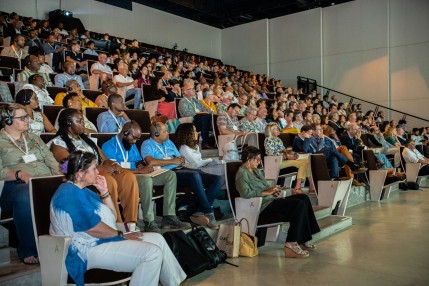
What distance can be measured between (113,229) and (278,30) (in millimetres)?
13353

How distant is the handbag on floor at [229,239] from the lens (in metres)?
3.44

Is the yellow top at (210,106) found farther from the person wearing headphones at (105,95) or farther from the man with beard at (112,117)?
the man with beard at (112,117)

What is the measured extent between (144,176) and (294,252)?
1435mm

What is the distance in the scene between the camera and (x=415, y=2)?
11695mm

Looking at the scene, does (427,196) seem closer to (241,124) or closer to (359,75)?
(241,124)

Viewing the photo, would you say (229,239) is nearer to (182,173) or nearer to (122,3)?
(182,173)

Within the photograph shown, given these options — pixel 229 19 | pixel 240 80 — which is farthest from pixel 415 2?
pixel 229 19

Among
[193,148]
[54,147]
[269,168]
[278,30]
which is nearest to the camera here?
[54,147]

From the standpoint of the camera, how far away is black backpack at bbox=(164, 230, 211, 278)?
293 cm

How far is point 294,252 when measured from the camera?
3492 millimetres

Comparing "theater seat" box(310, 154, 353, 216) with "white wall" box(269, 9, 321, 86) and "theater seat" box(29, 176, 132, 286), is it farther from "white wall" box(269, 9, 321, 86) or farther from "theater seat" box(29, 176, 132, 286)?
"white wall" box(269, 9, 321, 86)

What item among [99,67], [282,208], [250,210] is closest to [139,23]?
[99,67]

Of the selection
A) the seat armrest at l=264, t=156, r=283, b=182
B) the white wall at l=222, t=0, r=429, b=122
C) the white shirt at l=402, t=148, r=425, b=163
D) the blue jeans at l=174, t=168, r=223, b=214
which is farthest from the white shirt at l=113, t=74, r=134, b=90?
the white wall at l=222, t=0, r=429, b=122

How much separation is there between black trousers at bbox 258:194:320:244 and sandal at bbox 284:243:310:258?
62mm
